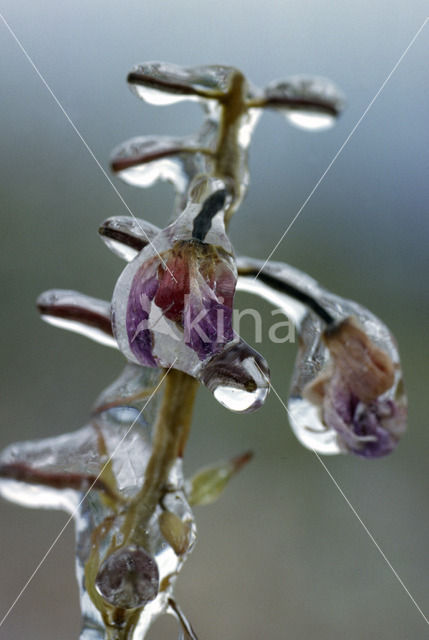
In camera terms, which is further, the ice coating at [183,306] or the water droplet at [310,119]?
the water droplet at [310,119]

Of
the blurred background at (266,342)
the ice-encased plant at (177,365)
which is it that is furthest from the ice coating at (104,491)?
the blurred background at (266,342)

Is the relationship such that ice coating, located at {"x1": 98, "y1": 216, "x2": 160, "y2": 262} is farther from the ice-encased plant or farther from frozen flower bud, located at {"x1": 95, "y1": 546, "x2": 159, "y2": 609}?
frozen flower bud, located at {"x1": 95, "y1": 546, "x2": 159, "y2": 609}

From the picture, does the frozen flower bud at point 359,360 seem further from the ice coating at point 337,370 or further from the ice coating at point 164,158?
the ice coating at point 164,158

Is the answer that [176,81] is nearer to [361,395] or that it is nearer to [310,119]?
[310,119]

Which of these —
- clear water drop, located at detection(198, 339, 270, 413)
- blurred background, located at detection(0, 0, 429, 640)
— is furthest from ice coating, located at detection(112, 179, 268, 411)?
blurred background, located at detection(0, 0, 429, 640)

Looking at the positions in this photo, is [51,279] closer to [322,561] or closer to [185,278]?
[322,561]

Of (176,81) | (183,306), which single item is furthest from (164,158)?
(183,306)

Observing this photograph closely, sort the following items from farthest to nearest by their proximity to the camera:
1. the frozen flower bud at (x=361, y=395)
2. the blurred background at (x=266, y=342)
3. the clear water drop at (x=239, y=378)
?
the blurred background at (x=266, y=342)
the frozen flower bud at (x=361, y=395)
the clear water drop at (x=239, y=378)

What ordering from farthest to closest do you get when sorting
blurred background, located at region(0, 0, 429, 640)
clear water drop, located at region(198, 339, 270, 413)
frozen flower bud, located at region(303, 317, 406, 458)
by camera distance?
blurred background, located at region(0, 0, 429, 640)
frozen flower bud, located at region(303, 317, 406, 458)
clear water drop, located at region(198, 339, 270, 413)
